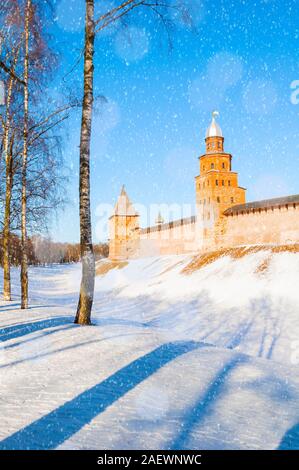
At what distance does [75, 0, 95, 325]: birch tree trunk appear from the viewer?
7801mm

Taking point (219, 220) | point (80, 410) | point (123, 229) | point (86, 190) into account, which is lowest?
point (80, 410)

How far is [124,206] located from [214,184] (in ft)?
90.9

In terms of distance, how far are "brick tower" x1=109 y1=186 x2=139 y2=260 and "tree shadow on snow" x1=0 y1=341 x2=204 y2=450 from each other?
60.7m

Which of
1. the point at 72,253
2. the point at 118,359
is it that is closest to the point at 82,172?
the point at 118,359

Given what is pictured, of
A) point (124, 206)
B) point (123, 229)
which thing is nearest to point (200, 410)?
point (123, 229)

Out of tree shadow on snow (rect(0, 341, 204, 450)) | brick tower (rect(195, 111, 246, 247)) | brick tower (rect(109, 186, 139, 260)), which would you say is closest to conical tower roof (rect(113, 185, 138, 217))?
brick tower (rect(109, 186, 139, 260))

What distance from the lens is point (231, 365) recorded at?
17.7 ft

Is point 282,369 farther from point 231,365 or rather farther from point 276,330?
point 276,330

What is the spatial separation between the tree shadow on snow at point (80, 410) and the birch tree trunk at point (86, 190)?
9.47 ft

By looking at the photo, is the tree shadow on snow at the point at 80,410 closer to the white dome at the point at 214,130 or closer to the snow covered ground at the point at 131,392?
the snow covered ground at the point at 131,392

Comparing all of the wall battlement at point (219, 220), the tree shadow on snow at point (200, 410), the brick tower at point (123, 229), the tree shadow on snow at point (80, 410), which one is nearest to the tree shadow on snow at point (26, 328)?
the tree shadow on snow at point (80, 410)

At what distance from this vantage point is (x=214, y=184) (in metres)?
46.9

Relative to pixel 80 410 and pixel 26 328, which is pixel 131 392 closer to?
pixel 80 410
